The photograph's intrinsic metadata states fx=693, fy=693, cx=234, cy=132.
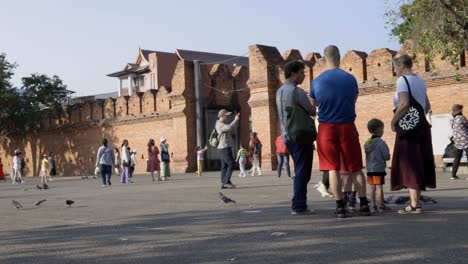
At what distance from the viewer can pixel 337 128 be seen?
7.57 metres

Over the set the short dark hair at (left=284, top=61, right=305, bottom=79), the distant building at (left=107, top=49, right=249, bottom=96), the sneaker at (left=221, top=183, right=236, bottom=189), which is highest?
the distant building at (left=107, top=49, right=249, bottom=96)

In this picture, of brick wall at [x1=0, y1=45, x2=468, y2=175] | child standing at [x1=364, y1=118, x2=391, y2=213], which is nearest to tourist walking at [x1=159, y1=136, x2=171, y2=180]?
brick wall at [x1=0, y1=45, x2=468, y2=175]

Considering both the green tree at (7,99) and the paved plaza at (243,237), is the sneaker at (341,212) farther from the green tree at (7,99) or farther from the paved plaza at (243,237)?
the green tree at (7,99)

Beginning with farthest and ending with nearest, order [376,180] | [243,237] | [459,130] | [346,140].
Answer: [459,130] < [376,180] < [346,140] < [243,237]

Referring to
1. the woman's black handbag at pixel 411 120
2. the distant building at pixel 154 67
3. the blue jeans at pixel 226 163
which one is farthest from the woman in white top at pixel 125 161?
the distant building at pixel 154 67

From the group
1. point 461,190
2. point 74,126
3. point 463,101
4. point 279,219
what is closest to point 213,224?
point 279,219

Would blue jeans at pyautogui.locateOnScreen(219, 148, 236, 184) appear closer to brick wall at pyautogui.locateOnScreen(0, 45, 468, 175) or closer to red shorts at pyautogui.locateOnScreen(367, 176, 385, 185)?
red shorts at pyautogui.locateOnScreen(367, 176, 385, 185)

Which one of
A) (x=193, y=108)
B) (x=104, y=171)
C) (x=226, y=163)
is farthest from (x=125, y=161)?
(x=193, y=108)

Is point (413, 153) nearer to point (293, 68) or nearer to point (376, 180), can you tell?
point (376, 180)

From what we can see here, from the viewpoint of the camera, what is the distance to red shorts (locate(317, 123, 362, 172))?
7.54 meters

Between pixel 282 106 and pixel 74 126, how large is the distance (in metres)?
40.0

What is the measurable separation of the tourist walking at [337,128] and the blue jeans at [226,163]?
26.5 feet

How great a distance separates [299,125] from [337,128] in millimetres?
698

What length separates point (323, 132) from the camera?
25.0 feet
